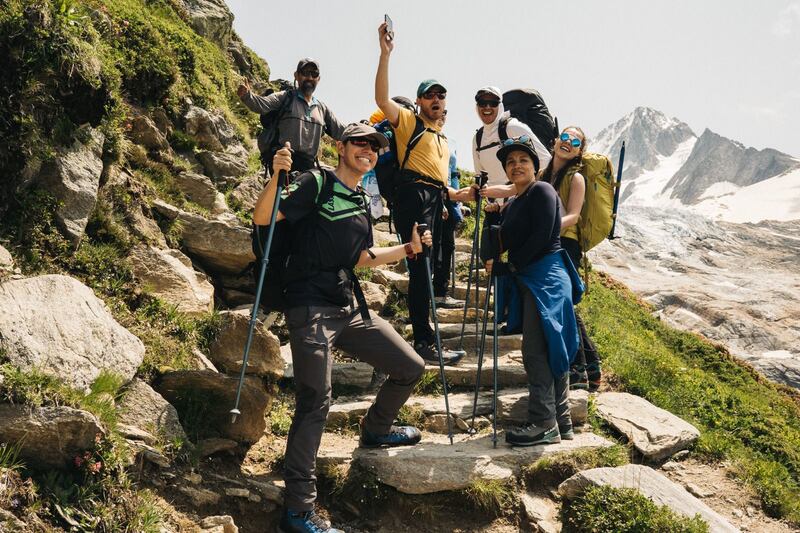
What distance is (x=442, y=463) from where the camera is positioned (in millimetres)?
5586

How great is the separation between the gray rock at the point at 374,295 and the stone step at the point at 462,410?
2.84 meters

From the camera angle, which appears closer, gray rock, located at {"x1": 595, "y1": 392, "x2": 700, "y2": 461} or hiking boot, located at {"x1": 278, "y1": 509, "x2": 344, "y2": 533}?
hiking boot, located at {"x1": 278, "y1": 509, "x2": 344, "y2": 533}

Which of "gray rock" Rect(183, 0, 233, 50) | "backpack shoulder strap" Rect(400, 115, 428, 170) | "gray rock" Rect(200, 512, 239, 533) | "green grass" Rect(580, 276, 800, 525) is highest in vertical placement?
"gray rock" Rect(183, 0, 233, 50)

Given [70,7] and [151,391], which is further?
[70,7]

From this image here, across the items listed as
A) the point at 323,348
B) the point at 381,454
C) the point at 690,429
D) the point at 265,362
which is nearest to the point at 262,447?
the point at 265,362

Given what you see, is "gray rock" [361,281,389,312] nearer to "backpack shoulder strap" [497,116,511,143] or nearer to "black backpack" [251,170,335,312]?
"backpack shoulder strap" [497,116,511,143]

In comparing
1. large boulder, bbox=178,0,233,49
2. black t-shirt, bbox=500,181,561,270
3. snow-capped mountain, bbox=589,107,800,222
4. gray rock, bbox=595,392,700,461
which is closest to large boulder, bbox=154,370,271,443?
black t-shirt, bbox=500,181,561,270

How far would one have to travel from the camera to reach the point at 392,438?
5969mm

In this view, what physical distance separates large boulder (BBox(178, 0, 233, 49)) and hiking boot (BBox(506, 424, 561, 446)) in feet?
67.0

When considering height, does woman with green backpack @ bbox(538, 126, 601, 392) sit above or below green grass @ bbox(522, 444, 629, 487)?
above

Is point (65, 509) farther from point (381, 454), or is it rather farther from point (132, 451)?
point (381, 454)

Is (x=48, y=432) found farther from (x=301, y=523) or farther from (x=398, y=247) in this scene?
(x=398, y=247)

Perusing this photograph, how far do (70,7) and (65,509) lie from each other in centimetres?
618

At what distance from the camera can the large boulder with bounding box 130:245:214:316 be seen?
24.0 feet
